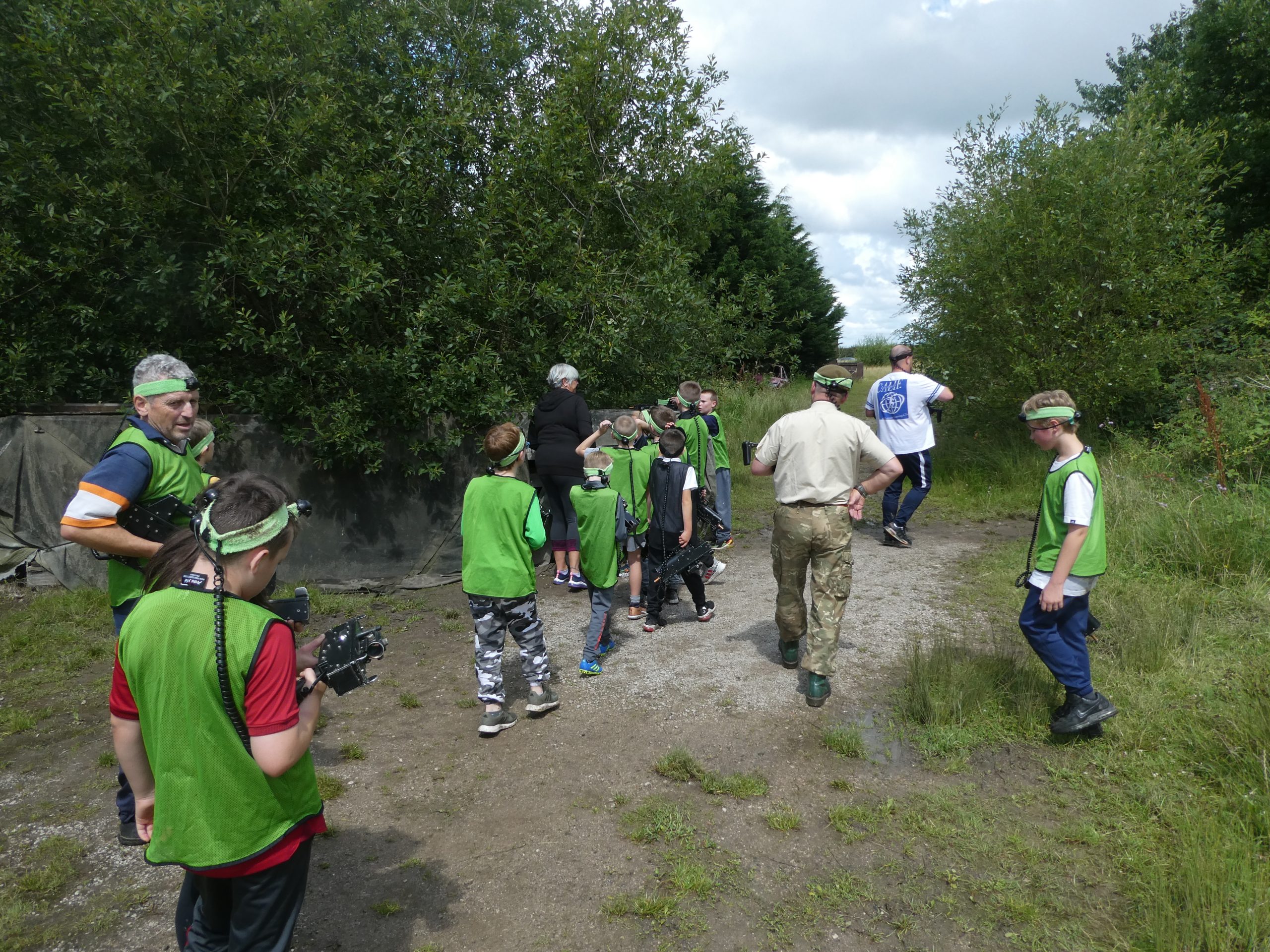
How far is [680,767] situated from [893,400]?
5.50m

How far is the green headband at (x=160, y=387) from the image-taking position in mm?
3186

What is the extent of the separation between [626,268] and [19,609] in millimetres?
6510

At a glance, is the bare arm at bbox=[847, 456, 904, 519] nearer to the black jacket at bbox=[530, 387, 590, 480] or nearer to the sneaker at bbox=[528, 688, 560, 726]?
the sneaker at bbox=[528, 688, 560, 726]

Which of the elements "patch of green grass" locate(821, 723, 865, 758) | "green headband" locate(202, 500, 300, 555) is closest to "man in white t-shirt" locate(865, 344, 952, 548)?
"patch of green grass" locate(821, 723, 865, 758)

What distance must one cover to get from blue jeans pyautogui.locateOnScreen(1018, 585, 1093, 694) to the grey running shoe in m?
2.66

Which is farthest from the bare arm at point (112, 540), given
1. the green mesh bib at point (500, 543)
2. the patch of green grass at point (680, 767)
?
the patch of green grass at point (680, 767)

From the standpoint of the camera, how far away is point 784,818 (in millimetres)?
3654

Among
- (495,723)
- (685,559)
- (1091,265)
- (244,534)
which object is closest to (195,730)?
(244,534)

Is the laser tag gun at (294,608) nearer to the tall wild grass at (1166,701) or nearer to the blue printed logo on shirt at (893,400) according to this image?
the tall wild grass at (1166,701)

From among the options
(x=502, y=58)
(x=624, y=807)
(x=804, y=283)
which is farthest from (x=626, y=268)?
(x=804, y=283)

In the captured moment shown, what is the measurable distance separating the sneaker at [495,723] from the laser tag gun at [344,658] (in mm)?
2531

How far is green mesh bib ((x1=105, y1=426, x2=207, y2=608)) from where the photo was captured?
10.2 ft

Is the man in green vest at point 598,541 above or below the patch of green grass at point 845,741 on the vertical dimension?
above

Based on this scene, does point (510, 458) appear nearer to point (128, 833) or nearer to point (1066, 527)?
point (128, 833)
